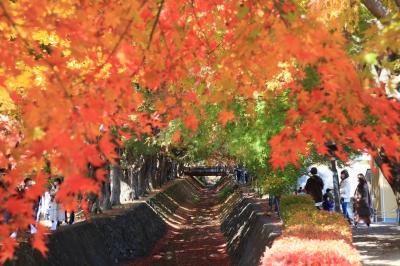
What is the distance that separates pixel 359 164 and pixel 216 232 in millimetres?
9361

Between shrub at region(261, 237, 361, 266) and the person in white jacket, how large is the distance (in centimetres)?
1064

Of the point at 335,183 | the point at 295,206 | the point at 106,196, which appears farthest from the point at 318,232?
the point at 106,196

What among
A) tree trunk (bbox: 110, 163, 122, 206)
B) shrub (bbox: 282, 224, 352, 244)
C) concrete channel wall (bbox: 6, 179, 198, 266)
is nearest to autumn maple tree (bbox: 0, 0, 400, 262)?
shrub (bbox: 282, 224, 352, 244)

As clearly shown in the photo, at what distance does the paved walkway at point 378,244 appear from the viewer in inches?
564

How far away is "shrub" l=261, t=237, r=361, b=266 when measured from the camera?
9.52 m

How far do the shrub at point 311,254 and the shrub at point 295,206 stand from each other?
4869 millimetres

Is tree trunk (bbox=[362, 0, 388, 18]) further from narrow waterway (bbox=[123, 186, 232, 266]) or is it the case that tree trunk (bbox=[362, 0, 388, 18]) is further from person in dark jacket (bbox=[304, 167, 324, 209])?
narrow waterway (bbox=[123, 186, 232, 266])

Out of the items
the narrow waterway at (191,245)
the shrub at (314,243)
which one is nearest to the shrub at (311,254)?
the shrub at (314,243)

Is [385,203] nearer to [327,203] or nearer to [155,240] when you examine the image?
[327,203]

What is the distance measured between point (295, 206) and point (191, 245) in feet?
41.1

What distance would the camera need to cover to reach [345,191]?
21531 mm

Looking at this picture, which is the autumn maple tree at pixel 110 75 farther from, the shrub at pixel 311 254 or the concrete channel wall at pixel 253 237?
the concrete channel wall at pixel 253 237

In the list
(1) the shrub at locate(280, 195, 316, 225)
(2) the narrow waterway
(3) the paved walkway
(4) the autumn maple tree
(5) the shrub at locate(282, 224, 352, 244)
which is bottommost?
(2) the narrow waterway

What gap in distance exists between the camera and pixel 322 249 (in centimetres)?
982
